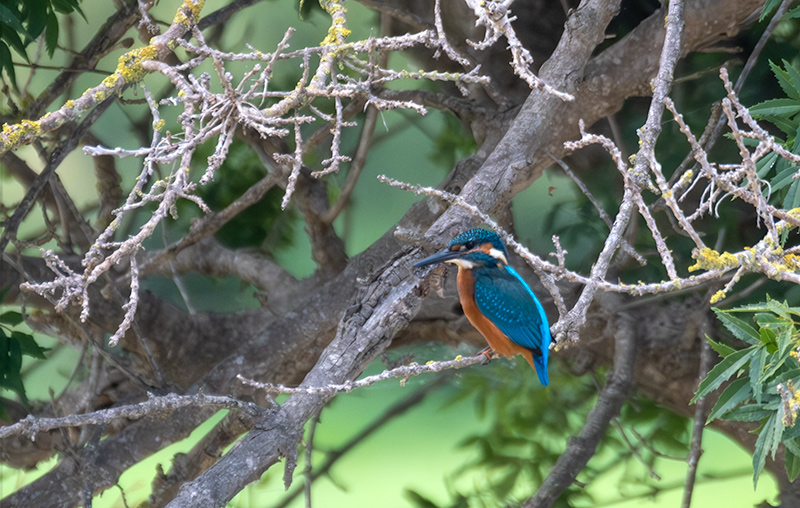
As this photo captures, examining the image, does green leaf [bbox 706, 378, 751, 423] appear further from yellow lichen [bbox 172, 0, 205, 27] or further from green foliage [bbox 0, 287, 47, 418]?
green foliage [bbox 0, 287, 47, 418]

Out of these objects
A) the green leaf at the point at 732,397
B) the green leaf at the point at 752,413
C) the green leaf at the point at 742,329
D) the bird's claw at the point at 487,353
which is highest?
the bird's claw at the point at 487,353

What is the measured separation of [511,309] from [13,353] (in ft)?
4.20

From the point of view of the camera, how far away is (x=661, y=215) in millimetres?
2607

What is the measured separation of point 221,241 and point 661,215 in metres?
1.80

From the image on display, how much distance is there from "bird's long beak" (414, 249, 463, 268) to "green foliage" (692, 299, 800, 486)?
496 millimetres

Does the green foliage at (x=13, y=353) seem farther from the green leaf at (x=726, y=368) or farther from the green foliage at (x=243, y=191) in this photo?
the green leaf at (x=726, y=368)

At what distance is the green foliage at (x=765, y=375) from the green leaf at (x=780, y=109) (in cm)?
44

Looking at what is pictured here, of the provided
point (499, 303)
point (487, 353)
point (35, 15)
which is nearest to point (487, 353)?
point (487, 353)

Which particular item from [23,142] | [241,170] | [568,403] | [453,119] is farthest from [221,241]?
[23,142]

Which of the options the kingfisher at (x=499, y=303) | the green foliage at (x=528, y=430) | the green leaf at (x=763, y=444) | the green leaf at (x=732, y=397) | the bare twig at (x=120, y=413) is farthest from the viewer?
the green foliage at (x=528, y=430)

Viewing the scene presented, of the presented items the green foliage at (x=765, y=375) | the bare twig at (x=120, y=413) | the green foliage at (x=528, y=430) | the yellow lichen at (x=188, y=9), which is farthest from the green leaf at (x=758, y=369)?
the green foliage at (x=528, y=430)

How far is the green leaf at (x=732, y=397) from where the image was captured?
1472mm

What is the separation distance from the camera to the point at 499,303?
159cm

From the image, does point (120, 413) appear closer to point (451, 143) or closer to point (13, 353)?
point (13, 353)
